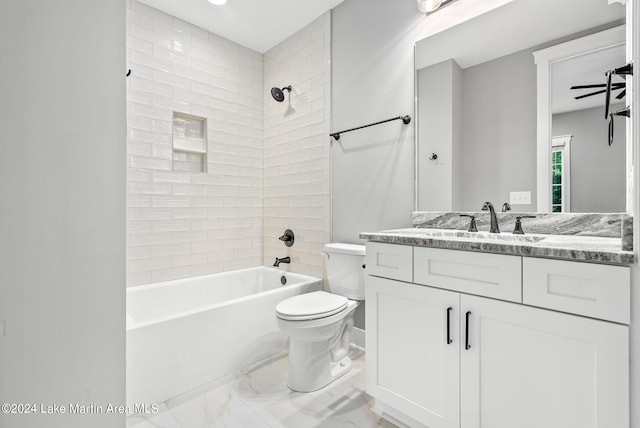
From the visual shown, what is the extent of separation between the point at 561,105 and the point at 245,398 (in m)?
2.18

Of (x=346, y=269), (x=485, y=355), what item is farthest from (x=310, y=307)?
(x=485, y=355)

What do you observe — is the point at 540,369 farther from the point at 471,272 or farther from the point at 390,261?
the point at 390,261

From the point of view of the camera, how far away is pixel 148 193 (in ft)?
7.69

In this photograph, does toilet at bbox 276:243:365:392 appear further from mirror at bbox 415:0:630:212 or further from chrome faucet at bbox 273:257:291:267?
chrome faucet at bbox 273:257:291:267

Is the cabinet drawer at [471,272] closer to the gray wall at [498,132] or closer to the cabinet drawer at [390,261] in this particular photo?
the cabinet drawer at [390,261]

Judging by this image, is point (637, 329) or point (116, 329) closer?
point (116, 329)

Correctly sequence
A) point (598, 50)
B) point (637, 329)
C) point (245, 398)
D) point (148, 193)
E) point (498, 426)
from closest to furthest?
point (637, 329)
point (498, 426)
point (598, 50)
point (245, 398)
point (148, 193)

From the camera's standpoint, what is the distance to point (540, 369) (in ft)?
3.38

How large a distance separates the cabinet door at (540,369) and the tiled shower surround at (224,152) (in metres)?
1.51

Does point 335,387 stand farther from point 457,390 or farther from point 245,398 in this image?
point 457,390

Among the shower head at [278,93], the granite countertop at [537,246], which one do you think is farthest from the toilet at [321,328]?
the shower head at [278,93]

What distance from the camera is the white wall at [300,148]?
255 cm

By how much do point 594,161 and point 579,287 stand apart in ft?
2.53

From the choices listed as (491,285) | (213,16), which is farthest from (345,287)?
(213,16)
